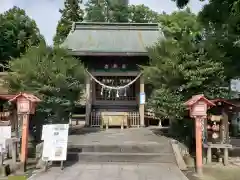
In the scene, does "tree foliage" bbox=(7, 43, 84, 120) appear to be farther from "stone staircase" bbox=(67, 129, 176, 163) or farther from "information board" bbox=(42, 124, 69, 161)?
"information board" bbox=(42, 124, 69, 161)

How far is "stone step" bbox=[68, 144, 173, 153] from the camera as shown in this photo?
960cm

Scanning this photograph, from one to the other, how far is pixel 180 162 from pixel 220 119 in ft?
6.10

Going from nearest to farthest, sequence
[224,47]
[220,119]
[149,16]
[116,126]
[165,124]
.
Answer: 1. [220,119]
2. [224,47]
3. [116,126]
4. [165,124]
5. [149,16]

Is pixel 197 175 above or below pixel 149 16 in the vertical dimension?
below

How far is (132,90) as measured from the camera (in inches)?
671

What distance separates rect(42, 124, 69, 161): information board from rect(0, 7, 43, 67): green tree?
19675mm

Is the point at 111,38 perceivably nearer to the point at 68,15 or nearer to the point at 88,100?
the point at 88,100

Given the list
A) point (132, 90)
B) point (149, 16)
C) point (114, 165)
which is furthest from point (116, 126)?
point (149, 16)

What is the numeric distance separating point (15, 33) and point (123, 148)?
2565cm

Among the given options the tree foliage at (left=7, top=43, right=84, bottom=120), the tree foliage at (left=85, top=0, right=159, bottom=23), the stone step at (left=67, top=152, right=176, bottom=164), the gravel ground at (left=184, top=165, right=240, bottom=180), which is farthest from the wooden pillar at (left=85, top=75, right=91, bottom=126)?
the tree foliage at (left=85, top=0, right=159, bottom=23)

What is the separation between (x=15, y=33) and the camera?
31.6 meters

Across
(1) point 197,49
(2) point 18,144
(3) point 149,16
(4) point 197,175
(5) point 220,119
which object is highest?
(3) point 149,16

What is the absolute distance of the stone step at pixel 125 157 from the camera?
9.12 m

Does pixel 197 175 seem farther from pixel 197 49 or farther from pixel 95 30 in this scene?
pixel 95 30
